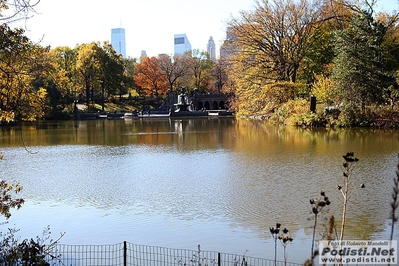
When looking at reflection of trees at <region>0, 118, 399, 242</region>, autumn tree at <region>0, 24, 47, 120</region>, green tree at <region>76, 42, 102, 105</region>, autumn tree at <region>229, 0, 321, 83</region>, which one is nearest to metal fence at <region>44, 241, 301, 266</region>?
reflection of trees at <region>0, 118, 399, 242</region>

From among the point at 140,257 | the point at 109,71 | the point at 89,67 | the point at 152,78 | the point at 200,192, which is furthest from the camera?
the point at 152,78

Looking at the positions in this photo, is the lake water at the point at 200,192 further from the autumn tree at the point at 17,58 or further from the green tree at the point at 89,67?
the green tree at the point at 89,67

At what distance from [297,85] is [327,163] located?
21.9 metres

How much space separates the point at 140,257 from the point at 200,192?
4.33 meters

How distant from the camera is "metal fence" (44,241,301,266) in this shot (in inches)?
265

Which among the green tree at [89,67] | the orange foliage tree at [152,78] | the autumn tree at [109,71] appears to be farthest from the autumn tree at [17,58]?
the orange foliage tree at [152,78]

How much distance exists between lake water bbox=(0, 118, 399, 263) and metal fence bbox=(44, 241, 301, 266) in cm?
27

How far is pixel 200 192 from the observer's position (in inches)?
448

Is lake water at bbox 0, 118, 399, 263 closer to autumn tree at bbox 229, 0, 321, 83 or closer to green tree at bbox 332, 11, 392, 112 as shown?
green tree at bbox 332, 11, 392, 112

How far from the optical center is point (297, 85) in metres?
36.0

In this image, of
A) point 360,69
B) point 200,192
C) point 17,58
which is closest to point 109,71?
point 360,69

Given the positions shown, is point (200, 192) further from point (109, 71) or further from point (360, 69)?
point (109, 71)

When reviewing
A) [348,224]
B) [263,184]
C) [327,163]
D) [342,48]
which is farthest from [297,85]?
[348,224]

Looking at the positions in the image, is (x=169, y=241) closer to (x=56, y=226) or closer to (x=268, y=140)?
(x=56, y=226)
